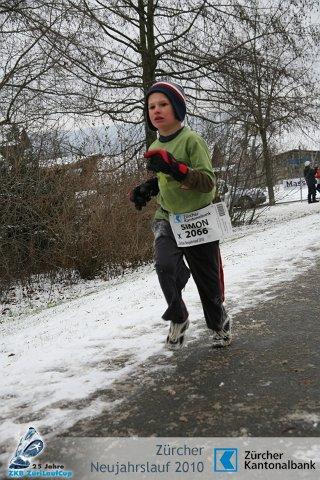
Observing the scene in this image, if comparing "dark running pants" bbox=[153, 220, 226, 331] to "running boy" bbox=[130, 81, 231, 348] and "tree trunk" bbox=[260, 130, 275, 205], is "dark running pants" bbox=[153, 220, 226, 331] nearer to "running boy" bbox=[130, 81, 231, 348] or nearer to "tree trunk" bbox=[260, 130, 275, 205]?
"running boy" bbox=[130, 81, 231, 348]

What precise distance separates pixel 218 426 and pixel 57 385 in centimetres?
119

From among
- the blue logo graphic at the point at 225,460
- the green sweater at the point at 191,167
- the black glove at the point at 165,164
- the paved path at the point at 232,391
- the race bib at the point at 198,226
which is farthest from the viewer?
the race bib at the point at 198,226

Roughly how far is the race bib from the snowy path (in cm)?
87

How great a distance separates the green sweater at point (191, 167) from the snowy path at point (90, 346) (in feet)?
3.60

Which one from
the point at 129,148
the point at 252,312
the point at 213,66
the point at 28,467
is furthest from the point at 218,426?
the point at 213,66

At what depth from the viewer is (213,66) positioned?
13.3 m

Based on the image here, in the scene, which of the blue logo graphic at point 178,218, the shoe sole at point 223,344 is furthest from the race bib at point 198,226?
the shoe sole at point 223,344

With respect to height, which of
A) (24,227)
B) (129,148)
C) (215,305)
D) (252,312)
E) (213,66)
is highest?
(213,66)

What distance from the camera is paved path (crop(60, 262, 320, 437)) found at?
2398mm

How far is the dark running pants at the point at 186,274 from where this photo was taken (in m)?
3.40

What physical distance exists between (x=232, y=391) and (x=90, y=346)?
146 centimetres

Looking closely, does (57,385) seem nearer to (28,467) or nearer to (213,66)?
(28,467)

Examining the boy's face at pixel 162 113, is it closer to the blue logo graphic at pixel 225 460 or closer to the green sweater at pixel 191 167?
the green sweater at pixel 191 167

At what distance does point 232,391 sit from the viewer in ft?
9.07
